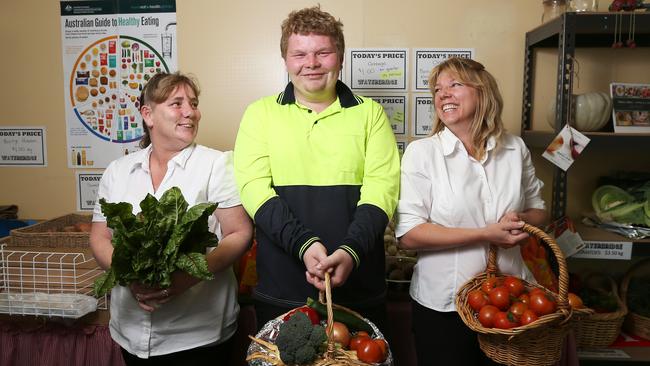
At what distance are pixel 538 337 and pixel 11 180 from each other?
107 inches

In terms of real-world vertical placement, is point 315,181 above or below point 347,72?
below

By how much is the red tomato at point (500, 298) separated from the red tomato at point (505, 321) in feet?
0.10

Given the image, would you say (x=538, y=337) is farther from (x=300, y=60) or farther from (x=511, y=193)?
(x=300, y=60)

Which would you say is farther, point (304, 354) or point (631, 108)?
point (631, 108)

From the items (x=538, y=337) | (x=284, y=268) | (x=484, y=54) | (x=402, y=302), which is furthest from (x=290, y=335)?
(x=484, y=54)

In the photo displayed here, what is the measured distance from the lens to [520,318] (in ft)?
4.48

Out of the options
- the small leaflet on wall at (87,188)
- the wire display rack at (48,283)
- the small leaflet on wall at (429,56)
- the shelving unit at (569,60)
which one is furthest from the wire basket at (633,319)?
the small leaflet on wall at (87,188)

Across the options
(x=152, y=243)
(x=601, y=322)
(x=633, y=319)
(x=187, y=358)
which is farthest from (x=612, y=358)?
(x=152, y=243)

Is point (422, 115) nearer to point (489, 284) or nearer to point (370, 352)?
point (489, 284)

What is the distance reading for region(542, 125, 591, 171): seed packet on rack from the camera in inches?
79.1

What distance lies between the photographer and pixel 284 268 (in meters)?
1.53

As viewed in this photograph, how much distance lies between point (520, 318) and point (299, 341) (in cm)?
62

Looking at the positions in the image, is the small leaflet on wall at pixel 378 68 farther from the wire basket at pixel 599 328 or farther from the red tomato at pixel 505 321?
the red tomato at pixel 505 321

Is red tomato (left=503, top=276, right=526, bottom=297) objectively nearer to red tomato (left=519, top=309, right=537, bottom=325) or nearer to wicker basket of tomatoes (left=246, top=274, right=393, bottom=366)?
red tomato (left=519, top=309, right=537, bottom=325)
